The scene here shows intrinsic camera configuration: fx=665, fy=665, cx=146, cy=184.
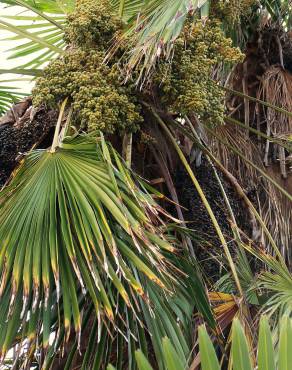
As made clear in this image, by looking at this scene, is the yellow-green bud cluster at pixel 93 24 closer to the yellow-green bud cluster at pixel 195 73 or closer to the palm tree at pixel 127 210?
the palm tree at pixel 127 210

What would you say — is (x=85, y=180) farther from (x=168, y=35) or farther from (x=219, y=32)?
(x=219, y=32)

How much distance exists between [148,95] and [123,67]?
156mm

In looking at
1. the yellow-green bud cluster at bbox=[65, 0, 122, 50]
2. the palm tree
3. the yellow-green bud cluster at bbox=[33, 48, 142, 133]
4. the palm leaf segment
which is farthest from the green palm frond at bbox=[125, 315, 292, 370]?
→ the yellow-green bud cluster at bbox=[65, 0, 122, 50]

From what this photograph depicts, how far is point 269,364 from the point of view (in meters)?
1.24

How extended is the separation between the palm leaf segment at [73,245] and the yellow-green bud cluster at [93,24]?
58 cm

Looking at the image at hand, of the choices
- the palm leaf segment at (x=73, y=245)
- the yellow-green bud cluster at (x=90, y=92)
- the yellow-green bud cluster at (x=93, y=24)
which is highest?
the yellow-green bud cluster at (x=93, y=24)

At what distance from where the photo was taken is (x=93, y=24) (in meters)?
2.58

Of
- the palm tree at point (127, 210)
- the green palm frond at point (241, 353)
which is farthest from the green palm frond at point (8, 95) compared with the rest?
the green palm frond at point (241, 353)

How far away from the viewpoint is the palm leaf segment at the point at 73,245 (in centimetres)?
198

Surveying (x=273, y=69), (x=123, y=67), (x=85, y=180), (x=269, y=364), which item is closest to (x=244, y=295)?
(x=85, y=180)

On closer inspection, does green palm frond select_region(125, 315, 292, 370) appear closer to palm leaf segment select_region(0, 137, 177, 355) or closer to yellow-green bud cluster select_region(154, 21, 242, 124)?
palm leaf segment select_region(0, 137, 177, 355)

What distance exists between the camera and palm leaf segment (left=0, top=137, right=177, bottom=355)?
6.51ft

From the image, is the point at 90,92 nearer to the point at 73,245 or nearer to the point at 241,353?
the point at 73,245

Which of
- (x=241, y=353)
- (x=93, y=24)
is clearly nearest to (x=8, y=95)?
(x=93, y=24)
